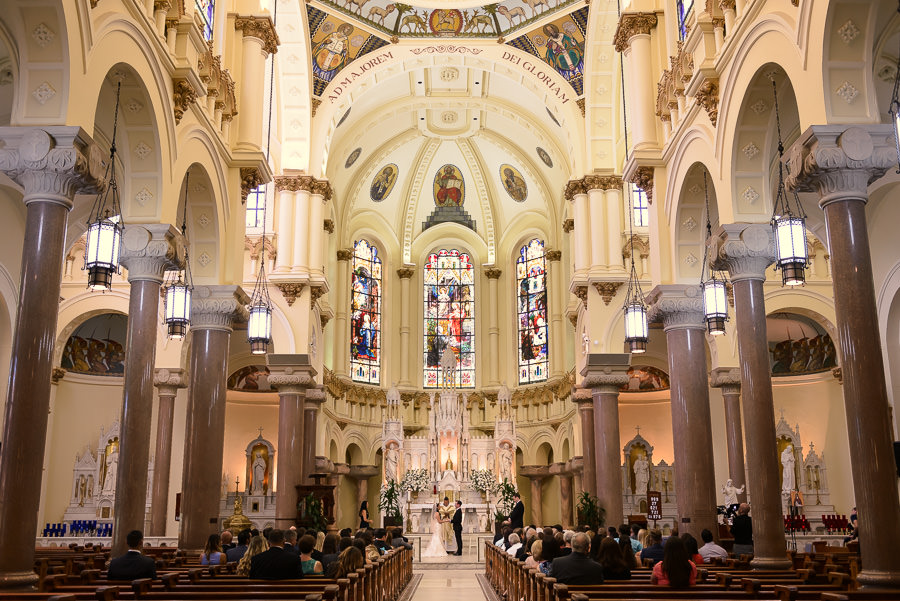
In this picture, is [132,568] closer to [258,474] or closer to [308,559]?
[308,559]

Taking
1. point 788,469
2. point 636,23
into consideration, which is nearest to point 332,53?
point 636,23

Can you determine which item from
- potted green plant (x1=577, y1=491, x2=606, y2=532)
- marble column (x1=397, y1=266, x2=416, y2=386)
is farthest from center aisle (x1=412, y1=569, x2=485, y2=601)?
marble column (x1=397, y1=266, x2=416, y2=386)

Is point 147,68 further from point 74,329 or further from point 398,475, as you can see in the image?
point 398,475

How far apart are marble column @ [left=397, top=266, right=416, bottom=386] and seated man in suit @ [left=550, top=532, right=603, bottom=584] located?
94.1 ft

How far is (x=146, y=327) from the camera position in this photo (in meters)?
13.3

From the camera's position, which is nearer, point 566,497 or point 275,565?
point 275,565

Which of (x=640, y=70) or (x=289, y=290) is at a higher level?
(x=640, y=70)

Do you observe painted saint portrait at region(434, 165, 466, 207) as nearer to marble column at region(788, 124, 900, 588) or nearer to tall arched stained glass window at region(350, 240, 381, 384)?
tall arched stained glass window at region(350, 240, 381, 384)

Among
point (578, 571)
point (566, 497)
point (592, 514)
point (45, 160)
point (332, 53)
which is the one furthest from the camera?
point (566, 497)

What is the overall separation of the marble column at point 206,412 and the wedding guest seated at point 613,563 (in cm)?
845

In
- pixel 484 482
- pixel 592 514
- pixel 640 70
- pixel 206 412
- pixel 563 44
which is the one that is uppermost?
pixel 563 44

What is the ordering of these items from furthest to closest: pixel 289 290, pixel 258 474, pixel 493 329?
pixel 493 329 → pixel 258 474 → pixel 289 290

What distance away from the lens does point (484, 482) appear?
3105 centimetres

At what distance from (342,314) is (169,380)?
40.2 ft
